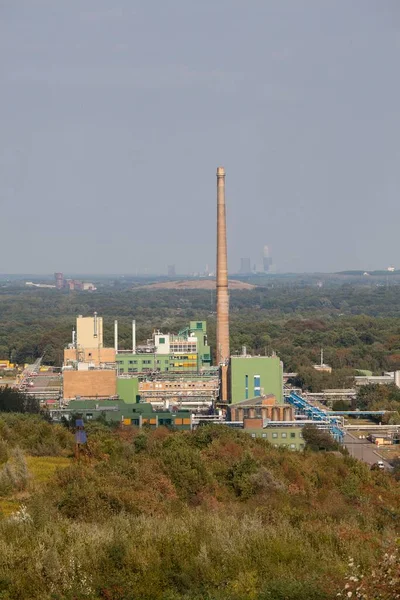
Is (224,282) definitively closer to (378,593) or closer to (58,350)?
(58,350)

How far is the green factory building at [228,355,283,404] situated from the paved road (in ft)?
7.38

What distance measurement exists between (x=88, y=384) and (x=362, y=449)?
8.37 meters

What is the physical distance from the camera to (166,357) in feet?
127

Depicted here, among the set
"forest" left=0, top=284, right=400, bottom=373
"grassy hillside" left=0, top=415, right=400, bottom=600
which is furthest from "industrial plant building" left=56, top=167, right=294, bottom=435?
"grassy hillside" left=0, top=415, right=400, bottom=600

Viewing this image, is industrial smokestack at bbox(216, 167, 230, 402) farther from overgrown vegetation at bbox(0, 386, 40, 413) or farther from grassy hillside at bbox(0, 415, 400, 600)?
grassy hillside at bbox(0, 415, 400, 600)

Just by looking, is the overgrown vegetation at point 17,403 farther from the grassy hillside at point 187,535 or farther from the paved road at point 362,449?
the grassy hillside at point 187,535

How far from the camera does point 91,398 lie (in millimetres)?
31469

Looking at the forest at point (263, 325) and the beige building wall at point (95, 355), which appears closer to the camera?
the beige building wall at point (95, 355)

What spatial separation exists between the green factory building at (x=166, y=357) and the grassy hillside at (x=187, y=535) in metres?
21.3

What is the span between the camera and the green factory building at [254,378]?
3053cm

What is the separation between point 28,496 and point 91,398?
1796cm

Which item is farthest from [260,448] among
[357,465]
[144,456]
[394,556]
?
[394,556]

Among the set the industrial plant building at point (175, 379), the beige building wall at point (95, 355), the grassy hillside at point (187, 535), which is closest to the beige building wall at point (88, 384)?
the industrial plant building at point (175, 379)

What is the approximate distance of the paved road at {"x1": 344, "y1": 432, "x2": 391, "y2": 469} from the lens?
25.7 meters
